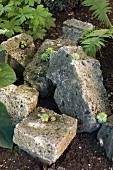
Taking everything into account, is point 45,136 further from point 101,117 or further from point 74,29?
point 74,29

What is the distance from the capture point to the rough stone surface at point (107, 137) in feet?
9.90

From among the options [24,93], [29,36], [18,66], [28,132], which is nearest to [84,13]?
[29,36]

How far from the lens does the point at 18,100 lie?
3193 mm

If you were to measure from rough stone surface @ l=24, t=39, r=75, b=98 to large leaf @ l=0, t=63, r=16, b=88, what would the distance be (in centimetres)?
25

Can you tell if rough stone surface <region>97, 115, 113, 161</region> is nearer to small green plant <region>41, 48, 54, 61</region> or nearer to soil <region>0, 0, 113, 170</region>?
soil <region>0, 0, 113, 170</region>

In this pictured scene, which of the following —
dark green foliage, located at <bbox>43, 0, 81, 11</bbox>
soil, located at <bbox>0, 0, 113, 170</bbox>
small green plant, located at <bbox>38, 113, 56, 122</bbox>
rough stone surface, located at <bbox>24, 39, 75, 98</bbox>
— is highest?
dark green foliage, located at <bbox>43, 0, 81, 11</bbox>

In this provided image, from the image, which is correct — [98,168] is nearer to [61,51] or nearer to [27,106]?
[27,106]

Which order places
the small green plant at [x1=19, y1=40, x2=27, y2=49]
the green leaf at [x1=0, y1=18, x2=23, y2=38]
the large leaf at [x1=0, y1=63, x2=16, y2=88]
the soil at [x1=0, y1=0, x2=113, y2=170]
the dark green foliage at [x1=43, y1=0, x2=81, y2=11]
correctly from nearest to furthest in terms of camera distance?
the soil at [x1=0, y1=0, x2=113, y2=170] → the large leaf at [x1=0, y1=63, x2=16, y2=88] → the small green plant at [x1=19, y1=40, x2=27, y2=49] → the green leaf at [x1=0, y1=18, x2=23, y2=38] → the dark green foliage at [x1=43, y1=0, x2=81, y2=11]

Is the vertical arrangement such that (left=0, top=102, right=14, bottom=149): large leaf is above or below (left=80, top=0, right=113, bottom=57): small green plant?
below

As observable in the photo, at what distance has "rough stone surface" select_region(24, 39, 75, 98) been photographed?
340cm

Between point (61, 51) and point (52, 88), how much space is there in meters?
0.33

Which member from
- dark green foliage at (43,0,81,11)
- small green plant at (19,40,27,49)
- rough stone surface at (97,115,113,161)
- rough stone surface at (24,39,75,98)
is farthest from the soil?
dark green foliage at (43,0,81,11)

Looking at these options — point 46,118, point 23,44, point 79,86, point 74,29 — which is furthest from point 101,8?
point 46,118

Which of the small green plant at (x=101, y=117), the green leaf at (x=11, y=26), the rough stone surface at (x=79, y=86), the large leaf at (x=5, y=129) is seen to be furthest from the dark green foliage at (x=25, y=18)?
the small green plant at (x=101, y=117)
